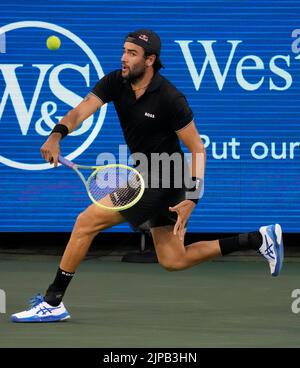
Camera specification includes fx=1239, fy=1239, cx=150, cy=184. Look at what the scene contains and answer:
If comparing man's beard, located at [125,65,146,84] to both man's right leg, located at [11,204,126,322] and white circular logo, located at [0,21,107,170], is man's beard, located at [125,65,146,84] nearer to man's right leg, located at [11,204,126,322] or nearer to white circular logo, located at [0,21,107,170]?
man's right leg, located at [11,204,126,322]

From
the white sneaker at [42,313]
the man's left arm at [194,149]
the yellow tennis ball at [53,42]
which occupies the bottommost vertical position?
the white sneaker at [42,313]

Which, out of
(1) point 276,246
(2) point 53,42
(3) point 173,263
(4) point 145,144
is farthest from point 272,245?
(2) point 53,42

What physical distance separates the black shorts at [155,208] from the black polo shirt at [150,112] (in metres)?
0.28

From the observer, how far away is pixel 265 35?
12.5m

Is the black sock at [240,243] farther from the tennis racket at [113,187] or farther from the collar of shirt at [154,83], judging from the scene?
the collar of shirt at [154,83]

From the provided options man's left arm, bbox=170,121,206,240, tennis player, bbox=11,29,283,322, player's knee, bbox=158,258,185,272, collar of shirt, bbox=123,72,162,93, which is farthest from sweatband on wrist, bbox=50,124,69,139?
player's knee, bbox=158,258,185,272

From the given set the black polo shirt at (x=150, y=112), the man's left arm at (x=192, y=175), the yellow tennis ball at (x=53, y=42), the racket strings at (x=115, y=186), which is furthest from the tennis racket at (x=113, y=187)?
the yellow tennis ball at (x=53, y=42)

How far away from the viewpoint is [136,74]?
27.2 feet

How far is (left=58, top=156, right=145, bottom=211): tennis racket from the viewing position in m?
8.15

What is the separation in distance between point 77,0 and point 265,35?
193 cm

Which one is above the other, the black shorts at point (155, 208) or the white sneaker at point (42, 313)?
the black shorts at point (155, 208)

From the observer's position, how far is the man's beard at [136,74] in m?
8.28

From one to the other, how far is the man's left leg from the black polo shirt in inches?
23.4

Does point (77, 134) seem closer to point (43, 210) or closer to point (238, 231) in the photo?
point (43, 210)
